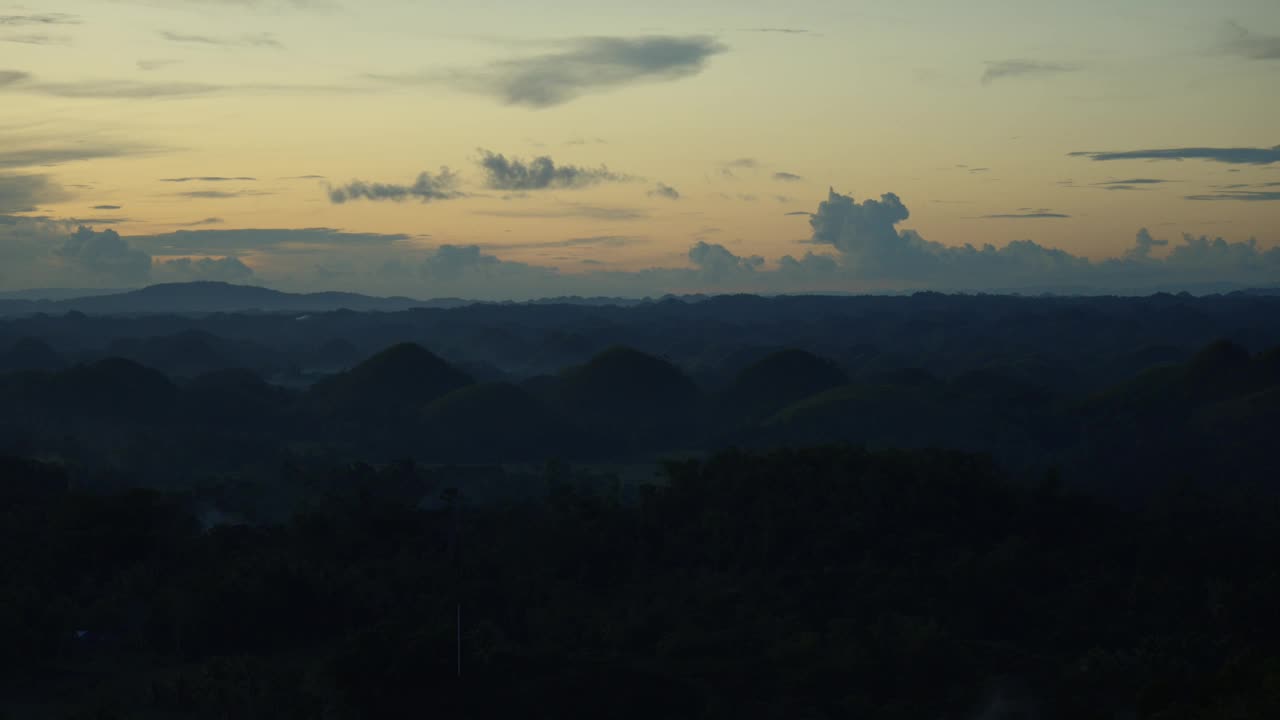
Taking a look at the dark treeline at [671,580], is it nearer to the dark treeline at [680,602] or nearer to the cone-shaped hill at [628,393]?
the dark treeline at [680,602]

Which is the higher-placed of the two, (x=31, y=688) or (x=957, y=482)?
(x=957, y=482)

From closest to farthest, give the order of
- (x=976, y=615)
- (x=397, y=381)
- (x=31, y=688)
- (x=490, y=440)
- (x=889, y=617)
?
1. (x=31, y=688)
2. (x=889, y=617)
3. (x=976, y=615)
4. (x=490, y=440)
5. (x=397, y=381)

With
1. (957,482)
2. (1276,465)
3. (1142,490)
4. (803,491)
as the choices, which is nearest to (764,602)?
(803,491)

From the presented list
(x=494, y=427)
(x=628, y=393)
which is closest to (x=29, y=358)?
(x=628, y=393)

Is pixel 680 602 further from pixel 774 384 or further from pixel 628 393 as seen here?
pixel 774 384

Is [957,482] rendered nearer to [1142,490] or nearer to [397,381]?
[1142,490]

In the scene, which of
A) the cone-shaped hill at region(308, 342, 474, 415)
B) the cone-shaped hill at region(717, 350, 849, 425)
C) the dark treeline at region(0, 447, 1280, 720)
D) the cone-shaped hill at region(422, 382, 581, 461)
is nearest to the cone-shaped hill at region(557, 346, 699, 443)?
the cone-shaped hill at region(717, 350, 849, 425)
